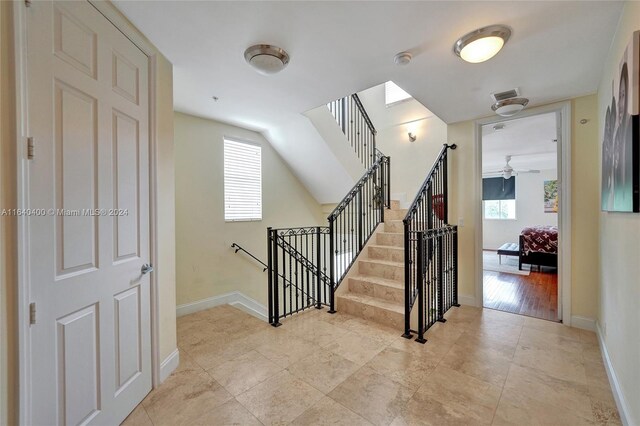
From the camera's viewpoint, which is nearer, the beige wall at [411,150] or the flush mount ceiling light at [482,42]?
the flush mount ceiling light at [482,42]

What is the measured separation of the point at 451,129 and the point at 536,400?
10.5 feet

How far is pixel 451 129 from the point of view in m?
3.87

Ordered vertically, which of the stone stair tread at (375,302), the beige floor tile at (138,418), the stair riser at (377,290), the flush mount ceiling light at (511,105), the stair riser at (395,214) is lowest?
the beige floor tile at (138,418)

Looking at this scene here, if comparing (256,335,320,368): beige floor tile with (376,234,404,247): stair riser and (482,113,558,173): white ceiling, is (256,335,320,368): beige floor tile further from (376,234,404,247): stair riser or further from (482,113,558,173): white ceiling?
(482,113,558,173): white ceiling

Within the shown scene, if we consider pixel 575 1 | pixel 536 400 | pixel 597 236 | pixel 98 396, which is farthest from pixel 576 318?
pixel 98 396

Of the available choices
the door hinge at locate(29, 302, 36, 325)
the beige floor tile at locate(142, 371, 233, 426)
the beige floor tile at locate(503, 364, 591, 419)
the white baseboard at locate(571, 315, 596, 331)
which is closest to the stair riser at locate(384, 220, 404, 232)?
the white baseboard at locate(571, 315, 596, 331)

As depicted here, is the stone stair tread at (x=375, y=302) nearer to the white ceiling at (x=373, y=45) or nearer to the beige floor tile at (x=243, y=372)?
the beige floor tile at (x=243, y=372)

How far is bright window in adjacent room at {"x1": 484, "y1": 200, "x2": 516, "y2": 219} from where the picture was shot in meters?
8.84

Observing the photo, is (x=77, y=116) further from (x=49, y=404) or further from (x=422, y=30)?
(x=422, y=30)

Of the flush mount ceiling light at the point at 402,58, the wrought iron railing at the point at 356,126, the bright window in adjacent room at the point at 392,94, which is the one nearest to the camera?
the flush mount ceiling light at the point at 402,58

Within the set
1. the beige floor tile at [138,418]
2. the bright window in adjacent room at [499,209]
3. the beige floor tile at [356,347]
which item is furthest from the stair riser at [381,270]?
the bright window in adjacent room at [499,209]

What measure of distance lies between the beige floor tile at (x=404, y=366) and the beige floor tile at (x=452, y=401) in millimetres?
71

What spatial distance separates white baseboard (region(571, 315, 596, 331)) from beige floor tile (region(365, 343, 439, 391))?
6.31 feet

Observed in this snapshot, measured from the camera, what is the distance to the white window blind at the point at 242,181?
162 inches
